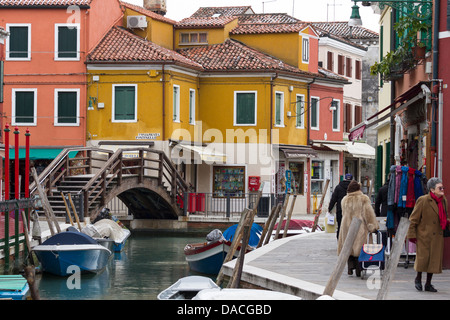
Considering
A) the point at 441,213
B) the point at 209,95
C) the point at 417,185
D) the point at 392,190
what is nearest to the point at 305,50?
the point at 209,95

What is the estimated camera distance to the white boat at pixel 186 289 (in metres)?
13.8

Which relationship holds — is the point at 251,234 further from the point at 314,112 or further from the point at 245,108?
the point at 314,112

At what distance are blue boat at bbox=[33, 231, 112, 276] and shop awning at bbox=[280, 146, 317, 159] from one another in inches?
715

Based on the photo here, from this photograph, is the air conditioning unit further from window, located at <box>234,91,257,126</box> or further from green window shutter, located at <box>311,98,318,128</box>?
green window shutter, located at <box>311,98,318,128</box>

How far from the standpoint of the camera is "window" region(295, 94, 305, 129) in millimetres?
41156

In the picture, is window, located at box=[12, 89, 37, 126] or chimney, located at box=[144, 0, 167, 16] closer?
window, located at box=[12, 89, 37, 126]

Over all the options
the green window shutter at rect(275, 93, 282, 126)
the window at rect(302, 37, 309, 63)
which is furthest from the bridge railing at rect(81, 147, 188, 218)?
the window at rect(302, 37, 309, 63)

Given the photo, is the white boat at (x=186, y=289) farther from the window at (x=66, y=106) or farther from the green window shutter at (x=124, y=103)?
the window at (x=66, y=106)

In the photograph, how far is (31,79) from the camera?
3731 cm

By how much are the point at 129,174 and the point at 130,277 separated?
424 inches

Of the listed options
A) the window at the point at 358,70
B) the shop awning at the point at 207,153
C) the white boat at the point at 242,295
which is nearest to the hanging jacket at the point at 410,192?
the white boat at the point at 242,295

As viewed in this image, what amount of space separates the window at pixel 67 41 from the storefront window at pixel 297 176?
407 inches

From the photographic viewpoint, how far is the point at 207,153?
38062 millimetres
